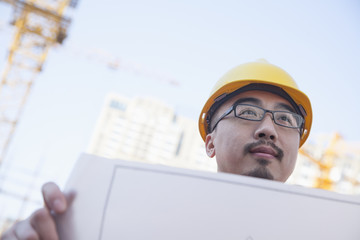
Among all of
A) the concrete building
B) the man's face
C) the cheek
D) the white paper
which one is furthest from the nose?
the concrete building

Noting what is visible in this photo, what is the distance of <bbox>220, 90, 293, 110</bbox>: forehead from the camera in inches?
71.8

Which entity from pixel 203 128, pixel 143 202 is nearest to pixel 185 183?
pixel 143 202

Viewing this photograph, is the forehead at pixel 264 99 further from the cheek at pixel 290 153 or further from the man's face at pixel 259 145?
the cheek at pixel 290 153

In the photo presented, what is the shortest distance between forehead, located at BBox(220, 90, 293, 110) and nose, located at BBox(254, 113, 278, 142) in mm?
159

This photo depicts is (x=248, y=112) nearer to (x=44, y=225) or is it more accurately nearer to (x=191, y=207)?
(x=191, y=207)

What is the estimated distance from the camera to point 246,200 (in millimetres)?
963

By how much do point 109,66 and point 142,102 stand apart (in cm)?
3453

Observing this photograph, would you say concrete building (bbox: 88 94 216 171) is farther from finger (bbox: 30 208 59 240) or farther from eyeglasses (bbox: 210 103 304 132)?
Result: finger (bbox: 30 208 59 240)

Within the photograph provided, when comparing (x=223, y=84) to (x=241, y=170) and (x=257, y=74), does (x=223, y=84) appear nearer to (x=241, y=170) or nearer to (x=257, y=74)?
(x=257, y=74)

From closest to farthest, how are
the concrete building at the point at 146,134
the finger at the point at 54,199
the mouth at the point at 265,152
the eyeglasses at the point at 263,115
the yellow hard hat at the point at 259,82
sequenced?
the finger at the point at 54,199
the mouth at the point at 265,152
the eyeglasses at the point at 263,115
the yellow hard hat at the point at 259,82
the concrete building at the point at 146,134

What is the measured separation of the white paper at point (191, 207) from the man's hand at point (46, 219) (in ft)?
0.09

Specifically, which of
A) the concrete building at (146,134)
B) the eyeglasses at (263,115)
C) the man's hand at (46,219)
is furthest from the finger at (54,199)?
the concrete building at (146,134)

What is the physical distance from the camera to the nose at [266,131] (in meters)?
1.63

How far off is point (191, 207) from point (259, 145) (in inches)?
30.7
